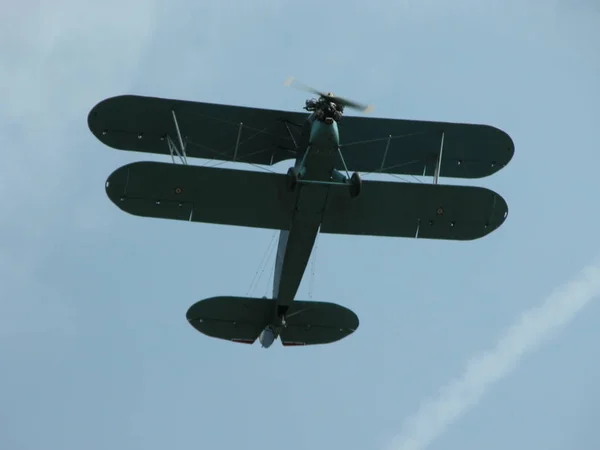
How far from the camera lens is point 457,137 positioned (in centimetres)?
2347

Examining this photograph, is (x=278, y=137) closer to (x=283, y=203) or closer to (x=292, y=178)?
(x=283, y=203)

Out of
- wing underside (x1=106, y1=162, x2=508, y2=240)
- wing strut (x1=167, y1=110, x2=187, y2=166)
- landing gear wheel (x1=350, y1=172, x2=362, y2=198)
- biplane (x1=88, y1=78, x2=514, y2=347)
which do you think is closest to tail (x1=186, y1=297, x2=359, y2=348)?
biplane (x1=88, y1=78, x2=514, y2=347)

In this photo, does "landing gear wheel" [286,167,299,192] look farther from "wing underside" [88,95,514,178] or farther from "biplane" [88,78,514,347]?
"wing underside" [88,95,514,178]

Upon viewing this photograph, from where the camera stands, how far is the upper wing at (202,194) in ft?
71.9

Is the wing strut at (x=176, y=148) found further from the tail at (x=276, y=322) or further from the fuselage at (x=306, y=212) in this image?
the tail at (x=276, y=322)

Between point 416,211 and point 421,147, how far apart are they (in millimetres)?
1433

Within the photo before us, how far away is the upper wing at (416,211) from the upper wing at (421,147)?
856mm

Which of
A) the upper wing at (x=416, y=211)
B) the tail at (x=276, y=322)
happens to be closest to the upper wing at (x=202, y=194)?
the upper wing at (x=416, y=211)

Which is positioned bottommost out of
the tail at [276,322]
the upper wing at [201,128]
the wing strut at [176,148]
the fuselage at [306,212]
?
the tail at [276,322]

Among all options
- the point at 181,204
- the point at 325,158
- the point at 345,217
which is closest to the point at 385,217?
the point at 345,217

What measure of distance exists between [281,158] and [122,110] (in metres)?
3.12

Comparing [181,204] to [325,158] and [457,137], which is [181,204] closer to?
[325,158]

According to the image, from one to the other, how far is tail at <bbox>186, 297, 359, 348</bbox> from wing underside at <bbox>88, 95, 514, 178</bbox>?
2.67 m

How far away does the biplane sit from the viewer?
21969 millimetres
